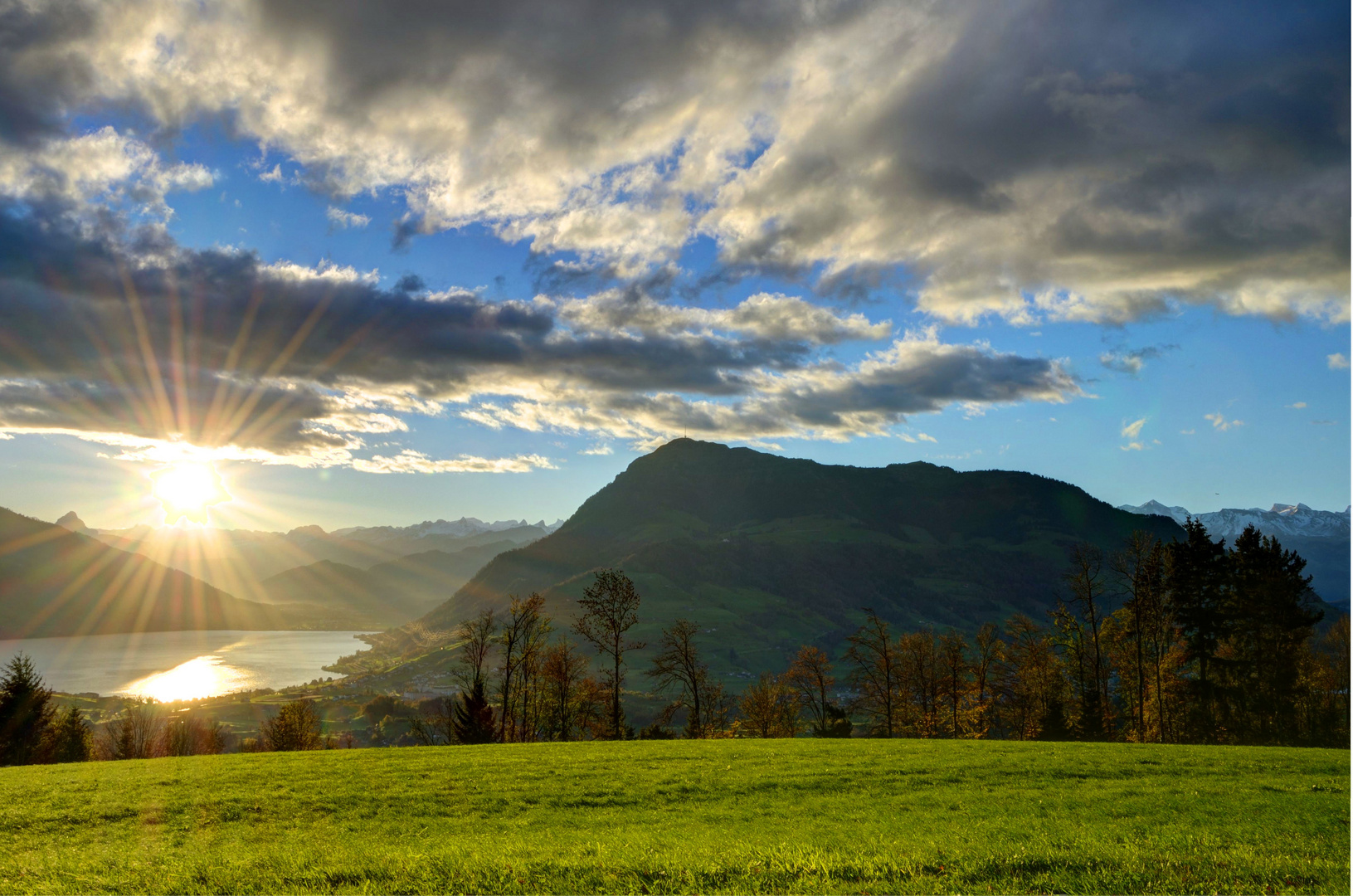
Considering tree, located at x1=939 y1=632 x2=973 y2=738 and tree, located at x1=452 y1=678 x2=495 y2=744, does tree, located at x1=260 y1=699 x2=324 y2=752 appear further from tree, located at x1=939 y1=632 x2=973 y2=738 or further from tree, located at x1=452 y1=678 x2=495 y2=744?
tree, located at x1=939 y1=632 x2=973 y2=738

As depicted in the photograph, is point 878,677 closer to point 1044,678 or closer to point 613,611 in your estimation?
point 1044,678

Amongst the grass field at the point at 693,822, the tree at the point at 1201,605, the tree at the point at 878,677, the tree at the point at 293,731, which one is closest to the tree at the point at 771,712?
the tree at the point at 878,677

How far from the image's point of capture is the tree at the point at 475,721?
5772cm

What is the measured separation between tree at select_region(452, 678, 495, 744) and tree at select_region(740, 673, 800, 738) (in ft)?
107

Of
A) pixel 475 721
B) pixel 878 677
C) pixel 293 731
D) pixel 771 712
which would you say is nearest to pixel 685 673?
pixel 771 712

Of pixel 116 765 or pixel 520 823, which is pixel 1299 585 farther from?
pixel 116 765

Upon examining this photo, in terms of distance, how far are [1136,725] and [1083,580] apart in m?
13.2

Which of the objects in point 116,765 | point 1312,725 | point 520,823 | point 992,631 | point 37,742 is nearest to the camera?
point 520,823

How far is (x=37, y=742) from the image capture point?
6988 cm

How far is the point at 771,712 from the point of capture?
82.3 metres

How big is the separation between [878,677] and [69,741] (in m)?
90.6

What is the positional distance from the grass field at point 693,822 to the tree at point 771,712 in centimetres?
4968

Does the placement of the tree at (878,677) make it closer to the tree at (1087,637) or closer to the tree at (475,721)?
the tree at (1087,637)

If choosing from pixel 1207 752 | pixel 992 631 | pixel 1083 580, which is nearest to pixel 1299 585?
pixel 1083 580
